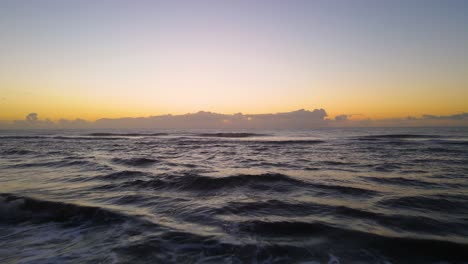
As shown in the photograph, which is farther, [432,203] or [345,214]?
[432,203]

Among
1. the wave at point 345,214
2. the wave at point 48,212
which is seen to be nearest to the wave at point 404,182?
the wave at point 345,214

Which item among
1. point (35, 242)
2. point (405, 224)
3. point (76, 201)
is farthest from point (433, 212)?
point (76, 201)

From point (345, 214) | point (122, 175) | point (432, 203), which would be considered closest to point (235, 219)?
point (345, 214)

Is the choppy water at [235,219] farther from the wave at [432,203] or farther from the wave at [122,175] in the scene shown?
the wave at [122,175]

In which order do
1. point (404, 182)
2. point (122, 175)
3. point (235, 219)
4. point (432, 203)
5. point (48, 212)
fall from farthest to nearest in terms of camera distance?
point (122, 175)
point (404, 182)
point (432, 203)
point (48, 212)
point (235, 219)

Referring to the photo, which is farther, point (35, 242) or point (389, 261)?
point (35, 242)

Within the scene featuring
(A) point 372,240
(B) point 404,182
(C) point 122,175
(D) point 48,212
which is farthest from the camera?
(C) point 122,175

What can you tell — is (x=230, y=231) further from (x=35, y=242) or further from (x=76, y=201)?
(x=76, y=201)

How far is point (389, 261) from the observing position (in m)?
4.18

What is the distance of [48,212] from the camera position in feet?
22.0

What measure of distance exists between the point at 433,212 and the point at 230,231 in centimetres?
575

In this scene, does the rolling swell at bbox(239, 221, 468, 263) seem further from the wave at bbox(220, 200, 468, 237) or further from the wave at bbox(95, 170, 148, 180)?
the wave at bbox(95, 170, 148, 180)

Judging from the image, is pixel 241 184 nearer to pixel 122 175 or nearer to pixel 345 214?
pixel 345 214

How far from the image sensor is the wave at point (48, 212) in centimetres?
624
